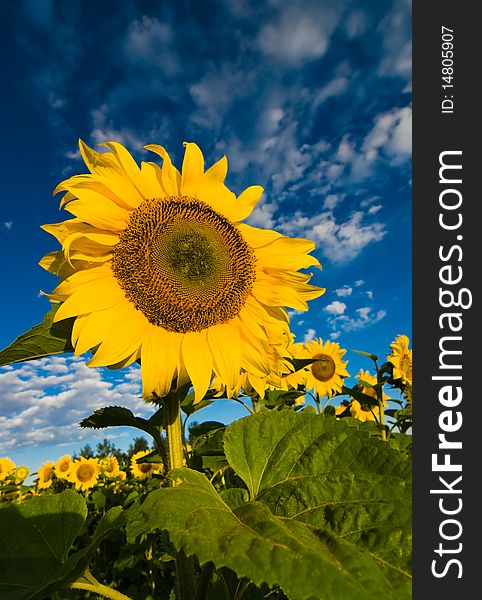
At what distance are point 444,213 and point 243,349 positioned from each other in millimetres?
1215

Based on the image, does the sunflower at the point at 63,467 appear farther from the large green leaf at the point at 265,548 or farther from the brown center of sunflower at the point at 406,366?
the large green leaf at the point at 265,548

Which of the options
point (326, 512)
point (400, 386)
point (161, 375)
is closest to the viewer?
point (326, 512)

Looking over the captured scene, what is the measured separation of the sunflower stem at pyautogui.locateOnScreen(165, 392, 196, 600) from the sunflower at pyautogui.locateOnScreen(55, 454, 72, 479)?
28.1ft

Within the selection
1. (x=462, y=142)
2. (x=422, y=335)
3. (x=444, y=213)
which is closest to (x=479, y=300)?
(x=422, y=335)

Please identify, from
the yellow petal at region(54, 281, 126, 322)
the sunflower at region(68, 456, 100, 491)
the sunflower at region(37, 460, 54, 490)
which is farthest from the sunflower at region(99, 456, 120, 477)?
the yellow petal at region(54, 281, 126, 322)

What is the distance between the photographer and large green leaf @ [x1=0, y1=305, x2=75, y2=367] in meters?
1.87

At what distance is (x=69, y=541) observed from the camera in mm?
1841

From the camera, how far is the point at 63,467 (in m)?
9.60

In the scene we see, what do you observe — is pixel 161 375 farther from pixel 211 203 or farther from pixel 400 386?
pixel 400 386

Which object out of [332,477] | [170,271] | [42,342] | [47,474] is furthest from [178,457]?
[47,474]

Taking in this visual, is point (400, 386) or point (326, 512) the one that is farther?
point (400, 386)

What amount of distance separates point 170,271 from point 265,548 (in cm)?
148

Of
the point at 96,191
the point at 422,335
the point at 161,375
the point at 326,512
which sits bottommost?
the point at 326,512

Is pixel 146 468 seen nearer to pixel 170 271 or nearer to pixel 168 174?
pixel 170 271
